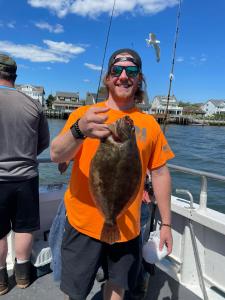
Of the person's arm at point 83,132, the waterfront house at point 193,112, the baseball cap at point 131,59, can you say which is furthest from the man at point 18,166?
the waterfront house at point 193,112

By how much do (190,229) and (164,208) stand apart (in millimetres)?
1159

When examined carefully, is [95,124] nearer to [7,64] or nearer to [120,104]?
[120,104]

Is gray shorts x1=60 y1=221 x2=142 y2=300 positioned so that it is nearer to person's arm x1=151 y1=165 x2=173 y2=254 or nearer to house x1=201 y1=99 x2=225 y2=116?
person's arm x1=151 y1=165 x2=173 y2=254

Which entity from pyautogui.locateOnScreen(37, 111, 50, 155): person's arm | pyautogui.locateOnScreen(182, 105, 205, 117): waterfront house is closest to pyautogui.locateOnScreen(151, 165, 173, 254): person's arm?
pyautogui.locateOnScreen(37, 111, 50, 155): person's arm

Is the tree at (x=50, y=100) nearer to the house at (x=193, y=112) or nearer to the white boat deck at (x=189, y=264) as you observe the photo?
the house at (x=193, y=112)

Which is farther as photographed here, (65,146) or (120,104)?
(120,104)

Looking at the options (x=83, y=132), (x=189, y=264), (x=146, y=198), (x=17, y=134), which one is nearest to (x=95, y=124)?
(x=83, y=132)

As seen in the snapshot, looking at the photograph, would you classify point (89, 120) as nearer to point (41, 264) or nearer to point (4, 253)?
point (4, 253)

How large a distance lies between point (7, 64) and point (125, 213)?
1.78 meters

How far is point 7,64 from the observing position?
289 cm

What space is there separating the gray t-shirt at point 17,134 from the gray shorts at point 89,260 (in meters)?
0.91

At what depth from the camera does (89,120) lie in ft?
5.48

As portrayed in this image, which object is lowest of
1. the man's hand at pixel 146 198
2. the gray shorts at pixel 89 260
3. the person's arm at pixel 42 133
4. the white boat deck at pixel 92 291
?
the white boat deck at pixel 92 291

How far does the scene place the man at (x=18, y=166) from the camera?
2.85m
